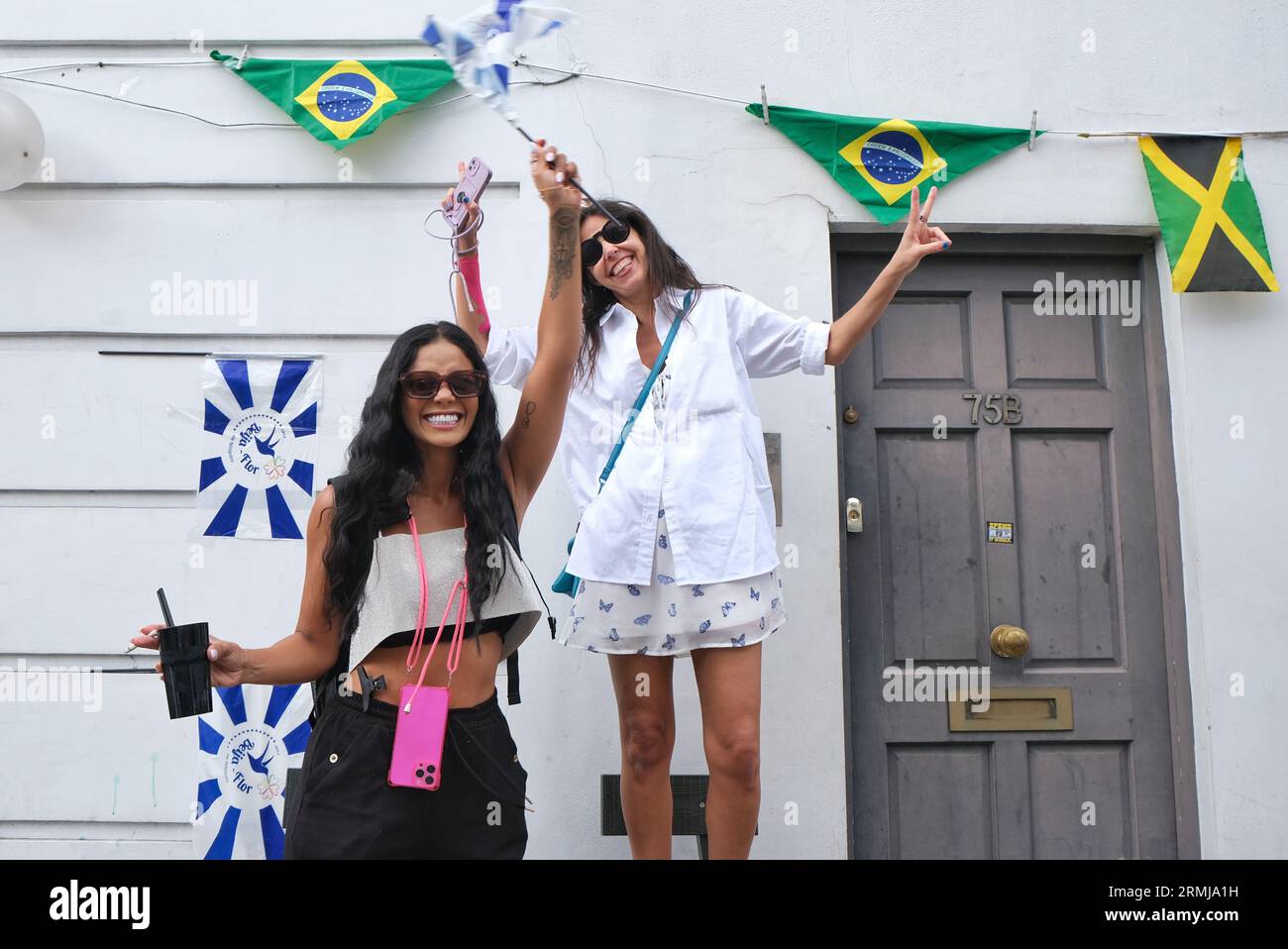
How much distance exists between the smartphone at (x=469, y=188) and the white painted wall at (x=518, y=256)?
967mm

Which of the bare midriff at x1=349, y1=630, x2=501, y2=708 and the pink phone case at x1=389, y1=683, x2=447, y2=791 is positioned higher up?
the bare midriff at x1=349, y1=630, x2=501, y2=708

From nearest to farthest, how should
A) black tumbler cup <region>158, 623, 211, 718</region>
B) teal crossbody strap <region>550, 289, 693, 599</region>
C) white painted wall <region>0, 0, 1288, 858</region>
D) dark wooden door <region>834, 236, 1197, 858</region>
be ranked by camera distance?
black tumbler cup <region>158, 623, 211, 718</region>, teal crossbody strap <region>550, 289, 693, 599</region>, white painted wall <region>0, 0, 1288, 858</region>, dark wooden door <region>834, 236, 1197, 858</region>

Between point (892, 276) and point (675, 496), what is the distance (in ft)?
2.68

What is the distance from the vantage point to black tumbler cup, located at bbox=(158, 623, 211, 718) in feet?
6.96

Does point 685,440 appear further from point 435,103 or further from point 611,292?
point 435,103

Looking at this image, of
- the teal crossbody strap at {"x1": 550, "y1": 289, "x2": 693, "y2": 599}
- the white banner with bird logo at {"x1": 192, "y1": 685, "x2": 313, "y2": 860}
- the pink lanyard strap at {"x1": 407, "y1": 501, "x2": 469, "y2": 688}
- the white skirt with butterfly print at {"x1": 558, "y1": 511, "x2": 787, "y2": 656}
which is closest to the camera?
the pink lanyard strap at {"x1": 407, "y1": 501, "x2": 469, "y2": 688}

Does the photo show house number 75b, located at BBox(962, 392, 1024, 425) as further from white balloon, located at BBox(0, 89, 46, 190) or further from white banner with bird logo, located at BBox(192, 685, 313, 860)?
white balloon, located at BBox(0, 89, 46, 190)

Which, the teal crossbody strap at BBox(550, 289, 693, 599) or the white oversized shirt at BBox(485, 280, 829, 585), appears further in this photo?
the teal crossbody strap at BBox(550, 289, 693, 599)

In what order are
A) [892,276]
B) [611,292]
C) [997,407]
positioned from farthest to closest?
[997,407] < [611,292] < [892,276]

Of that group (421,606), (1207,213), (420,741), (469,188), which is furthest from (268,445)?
(1207,213)

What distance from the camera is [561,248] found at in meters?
2.43

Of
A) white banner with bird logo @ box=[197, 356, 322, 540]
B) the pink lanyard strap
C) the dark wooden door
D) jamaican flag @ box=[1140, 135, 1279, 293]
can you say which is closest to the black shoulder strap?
the pink lanyard strap

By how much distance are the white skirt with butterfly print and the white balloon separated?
256cm

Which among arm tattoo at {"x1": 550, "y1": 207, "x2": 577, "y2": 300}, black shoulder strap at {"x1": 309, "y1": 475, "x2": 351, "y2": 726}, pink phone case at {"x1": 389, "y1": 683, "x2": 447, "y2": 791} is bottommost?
pink phone case at {"x1": 389, "y1": 683, "x2": 447, "y2": 791}
